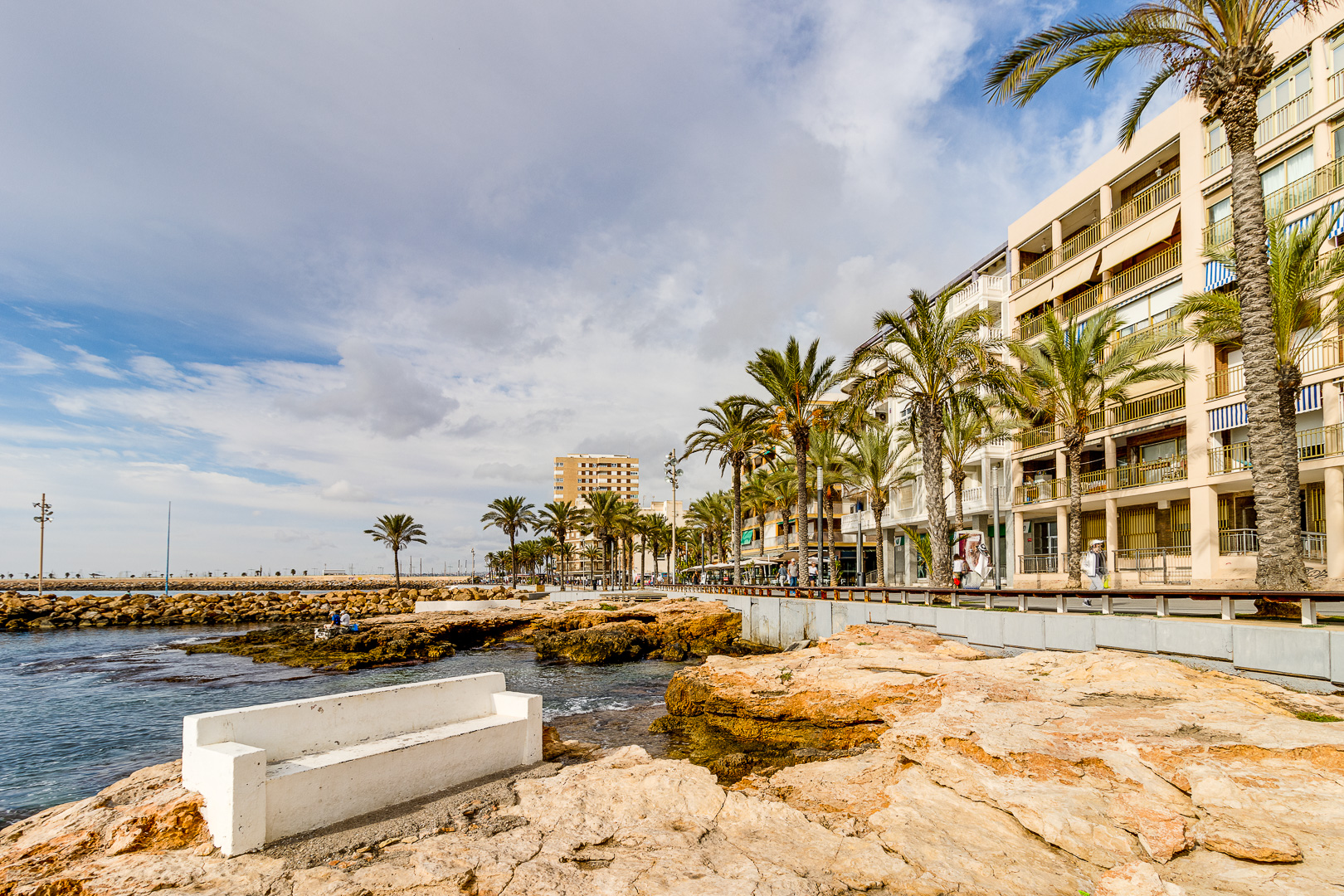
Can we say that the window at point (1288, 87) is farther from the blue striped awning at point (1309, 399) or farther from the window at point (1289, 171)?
the blue striped awning at point (1309, 399)

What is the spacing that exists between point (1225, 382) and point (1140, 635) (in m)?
18.2

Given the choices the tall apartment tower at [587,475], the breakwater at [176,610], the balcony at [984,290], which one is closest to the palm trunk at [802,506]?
the balcony at [984,290]

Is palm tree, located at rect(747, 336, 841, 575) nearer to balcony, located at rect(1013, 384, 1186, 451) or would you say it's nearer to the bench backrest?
balcony, located at rect(1013, 384, 1186, 451)

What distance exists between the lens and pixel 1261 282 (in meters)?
13.1

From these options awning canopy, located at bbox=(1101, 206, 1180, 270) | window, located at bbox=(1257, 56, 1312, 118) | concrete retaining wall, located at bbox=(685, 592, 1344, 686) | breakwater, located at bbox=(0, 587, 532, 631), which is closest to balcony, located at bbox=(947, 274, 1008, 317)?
awning canopy, located at bbox=(1101, 206, 1180, 270)

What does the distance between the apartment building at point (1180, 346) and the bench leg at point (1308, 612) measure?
36.1 ft

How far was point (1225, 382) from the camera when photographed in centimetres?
2445

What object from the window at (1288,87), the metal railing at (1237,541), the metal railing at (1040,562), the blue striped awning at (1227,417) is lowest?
the metal railing at (1040,562)

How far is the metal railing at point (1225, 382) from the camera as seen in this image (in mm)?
24047

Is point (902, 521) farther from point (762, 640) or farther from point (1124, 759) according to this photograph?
point (1124, 759)

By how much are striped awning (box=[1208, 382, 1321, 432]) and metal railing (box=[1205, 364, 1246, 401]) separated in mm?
541

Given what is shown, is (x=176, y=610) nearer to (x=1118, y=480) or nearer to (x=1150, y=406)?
(x=1118, y=480)

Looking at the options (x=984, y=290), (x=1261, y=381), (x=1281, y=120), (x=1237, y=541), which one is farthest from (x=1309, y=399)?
(x=984, y=290)

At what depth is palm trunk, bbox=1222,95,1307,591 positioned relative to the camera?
12.5 metres
